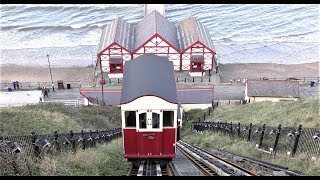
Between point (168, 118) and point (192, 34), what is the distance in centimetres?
2790

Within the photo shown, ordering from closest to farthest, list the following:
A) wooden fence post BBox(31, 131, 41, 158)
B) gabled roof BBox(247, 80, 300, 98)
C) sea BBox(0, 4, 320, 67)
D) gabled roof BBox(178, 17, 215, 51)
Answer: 1. wooden fence post BBox(31, 131, 41, 158)
2. gabled roof BBox(247, 80, 300, 98)
3. gabled roof BBox(178, 17, 215, 51)
4. sea BBox(0, 4, 320, 67)

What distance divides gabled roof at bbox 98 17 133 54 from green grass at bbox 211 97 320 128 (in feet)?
47.3

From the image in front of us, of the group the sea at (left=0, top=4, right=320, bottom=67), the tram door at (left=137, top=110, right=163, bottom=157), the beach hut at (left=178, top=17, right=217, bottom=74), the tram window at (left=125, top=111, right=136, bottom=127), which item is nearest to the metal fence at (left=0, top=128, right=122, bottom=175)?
Result: the tram window at (left=125, top=111, right=136, bottom=127)

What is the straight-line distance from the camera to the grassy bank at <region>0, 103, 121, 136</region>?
1839 centimetres

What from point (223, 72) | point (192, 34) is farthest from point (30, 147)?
point (223, 72)

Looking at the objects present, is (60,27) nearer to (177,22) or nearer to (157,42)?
(177,22)

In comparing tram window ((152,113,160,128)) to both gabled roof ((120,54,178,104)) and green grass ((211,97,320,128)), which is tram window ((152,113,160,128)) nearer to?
gabled roof ((120,54,178,104))

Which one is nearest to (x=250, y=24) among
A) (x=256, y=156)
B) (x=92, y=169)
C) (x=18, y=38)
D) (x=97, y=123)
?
(x=18, y=38)

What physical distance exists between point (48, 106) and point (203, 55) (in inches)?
763

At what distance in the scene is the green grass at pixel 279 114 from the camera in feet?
61.2

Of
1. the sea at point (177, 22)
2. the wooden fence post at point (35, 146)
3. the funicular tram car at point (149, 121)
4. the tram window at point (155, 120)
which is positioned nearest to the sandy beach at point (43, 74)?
the sea at point (177, 22)

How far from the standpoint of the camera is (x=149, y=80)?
1655cm

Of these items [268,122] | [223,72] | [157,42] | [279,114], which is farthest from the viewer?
[223,72]

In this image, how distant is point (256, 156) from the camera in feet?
50.3
